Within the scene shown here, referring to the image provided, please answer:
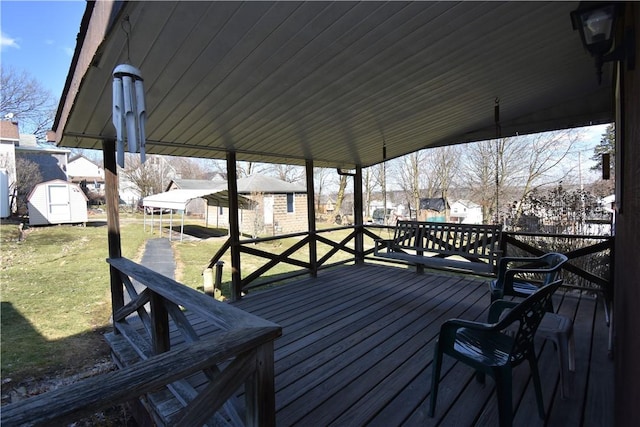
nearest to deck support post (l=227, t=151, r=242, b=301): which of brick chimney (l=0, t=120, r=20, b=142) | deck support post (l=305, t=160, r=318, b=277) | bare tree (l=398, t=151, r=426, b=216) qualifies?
deck support post (l=305, t=160, r=318, b=277)

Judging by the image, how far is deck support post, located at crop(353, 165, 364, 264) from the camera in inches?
244

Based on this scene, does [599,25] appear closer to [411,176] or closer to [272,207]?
[272,207]

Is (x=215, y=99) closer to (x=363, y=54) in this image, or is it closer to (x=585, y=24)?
(x=363, y=54)

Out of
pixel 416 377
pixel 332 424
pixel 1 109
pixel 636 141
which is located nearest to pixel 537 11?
pixel 636 141

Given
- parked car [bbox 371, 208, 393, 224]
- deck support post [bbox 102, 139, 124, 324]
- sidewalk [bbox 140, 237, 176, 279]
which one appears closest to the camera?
deck support post [bbox 102, 139, 124, 324]

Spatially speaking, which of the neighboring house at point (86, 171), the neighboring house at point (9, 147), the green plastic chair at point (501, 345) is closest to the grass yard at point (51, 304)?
the green plastic chair at point (501, 345)

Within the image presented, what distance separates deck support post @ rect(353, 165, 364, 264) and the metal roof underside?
185 cm

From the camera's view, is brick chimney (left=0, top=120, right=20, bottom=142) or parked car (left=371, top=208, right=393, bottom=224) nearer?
brick chimney (left=0, top=120, right=20, bottom=142)

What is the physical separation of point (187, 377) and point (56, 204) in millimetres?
17547

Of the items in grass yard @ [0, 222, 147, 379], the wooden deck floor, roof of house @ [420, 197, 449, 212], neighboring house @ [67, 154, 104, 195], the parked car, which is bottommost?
grass yard @ [0, 222, 147, 379]

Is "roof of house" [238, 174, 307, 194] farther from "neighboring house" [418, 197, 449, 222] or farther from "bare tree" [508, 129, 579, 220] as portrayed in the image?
"bare tree" [508, 129, 579, 220]

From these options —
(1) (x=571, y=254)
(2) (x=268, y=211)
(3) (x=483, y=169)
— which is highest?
(3) (x=483, y=169)

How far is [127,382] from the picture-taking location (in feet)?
3.31

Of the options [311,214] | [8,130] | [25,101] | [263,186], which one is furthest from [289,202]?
[25,101]
